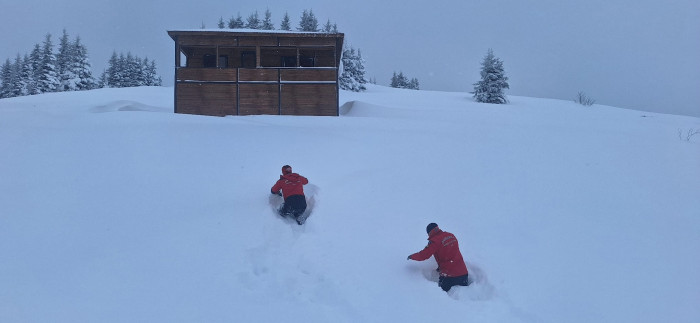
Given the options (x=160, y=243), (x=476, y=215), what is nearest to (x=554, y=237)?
(x=476, y=215)

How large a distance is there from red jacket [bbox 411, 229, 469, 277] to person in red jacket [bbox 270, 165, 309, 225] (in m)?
2.21

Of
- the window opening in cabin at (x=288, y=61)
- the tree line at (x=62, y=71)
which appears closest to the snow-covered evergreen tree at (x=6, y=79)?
the tree line at (x=62, y=71)

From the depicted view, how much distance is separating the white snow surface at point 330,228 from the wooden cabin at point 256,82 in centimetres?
584

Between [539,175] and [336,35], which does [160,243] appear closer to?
[539,175]

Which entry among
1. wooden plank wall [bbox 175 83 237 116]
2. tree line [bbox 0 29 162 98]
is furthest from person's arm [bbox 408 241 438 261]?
tree line [bbox 0 29 162 98]

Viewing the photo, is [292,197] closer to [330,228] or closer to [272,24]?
[330,228]

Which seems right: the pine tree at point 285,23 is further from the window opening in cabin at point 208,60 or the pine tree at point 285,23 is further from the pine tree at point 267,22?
the window opening in cabin at point 208,60

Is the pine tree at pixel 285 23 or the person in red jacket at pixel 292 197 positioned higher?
the pine tree at pixel 285 23

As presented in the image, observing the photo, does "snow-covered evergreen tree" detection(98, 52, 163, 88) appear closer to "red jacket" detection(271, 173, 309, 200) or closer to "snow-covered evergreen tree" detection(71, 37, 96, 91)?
"snow-covered evergreen tree" detection(71, 37, 96, 91)

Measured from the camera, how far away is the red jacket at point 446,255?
5.46 m

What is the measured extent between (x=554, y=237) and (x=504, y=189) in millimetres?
1870

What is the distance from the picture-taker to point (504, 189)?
27.7ft

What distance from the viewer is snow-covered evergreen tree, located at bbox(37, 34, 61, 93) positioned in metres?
43.6

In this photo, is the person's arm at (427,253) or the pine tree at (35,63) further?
the pine tree at (35,63)
